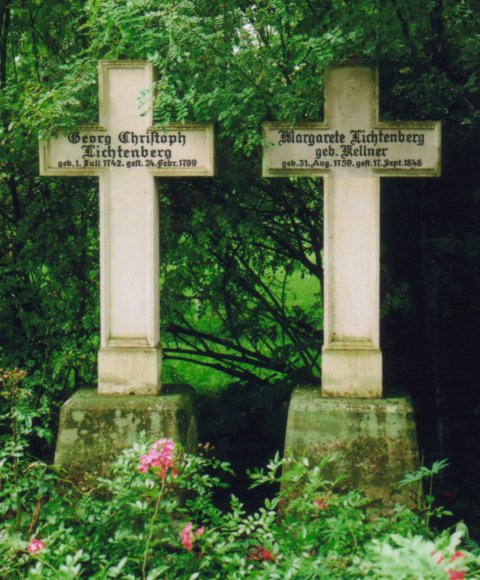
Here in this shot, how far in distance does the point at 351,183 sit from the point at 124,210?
1.23 m

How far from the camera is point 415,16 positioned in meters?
4.09

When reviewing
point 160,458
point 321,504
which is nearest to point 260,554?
point 321,504

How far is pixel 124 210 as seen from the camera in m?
4.16

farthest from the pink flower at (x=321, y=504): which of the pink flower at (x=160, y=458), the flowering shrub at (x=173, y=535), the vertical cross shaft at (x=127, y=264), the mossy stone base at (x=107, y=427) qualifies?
the vertical cross shaft at (x=127, y=264)

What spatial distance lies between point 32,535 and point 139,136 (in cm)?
209

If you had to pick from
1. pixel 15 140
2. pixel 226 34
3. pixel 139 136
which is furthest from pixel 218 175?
pixel 15 140

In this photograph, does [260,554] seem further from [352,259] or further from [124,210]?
[124,210]

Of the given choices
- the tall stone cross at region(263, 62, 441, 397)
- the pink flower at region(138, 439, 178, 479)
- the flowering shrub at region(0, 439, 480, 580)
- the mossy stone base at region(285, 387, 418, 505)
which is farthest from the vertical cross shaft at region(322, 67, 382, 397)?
the pink flower at region(138, 439, 178, 479)

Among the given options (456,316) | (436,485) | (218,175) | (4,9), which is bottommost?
(436,485)

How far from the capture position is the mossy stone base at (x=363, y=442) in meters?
3.92

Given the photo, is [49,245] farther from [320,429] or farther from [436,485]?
[436,485]

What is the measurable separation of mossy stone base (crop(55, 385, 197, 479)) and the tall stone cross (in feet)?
2.81

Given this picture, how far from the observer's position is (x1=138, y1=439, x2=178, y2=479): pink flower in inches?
125

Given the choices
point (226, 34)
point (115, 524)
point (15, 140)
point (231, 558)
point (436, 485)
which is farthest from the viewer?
point (436, 485)
